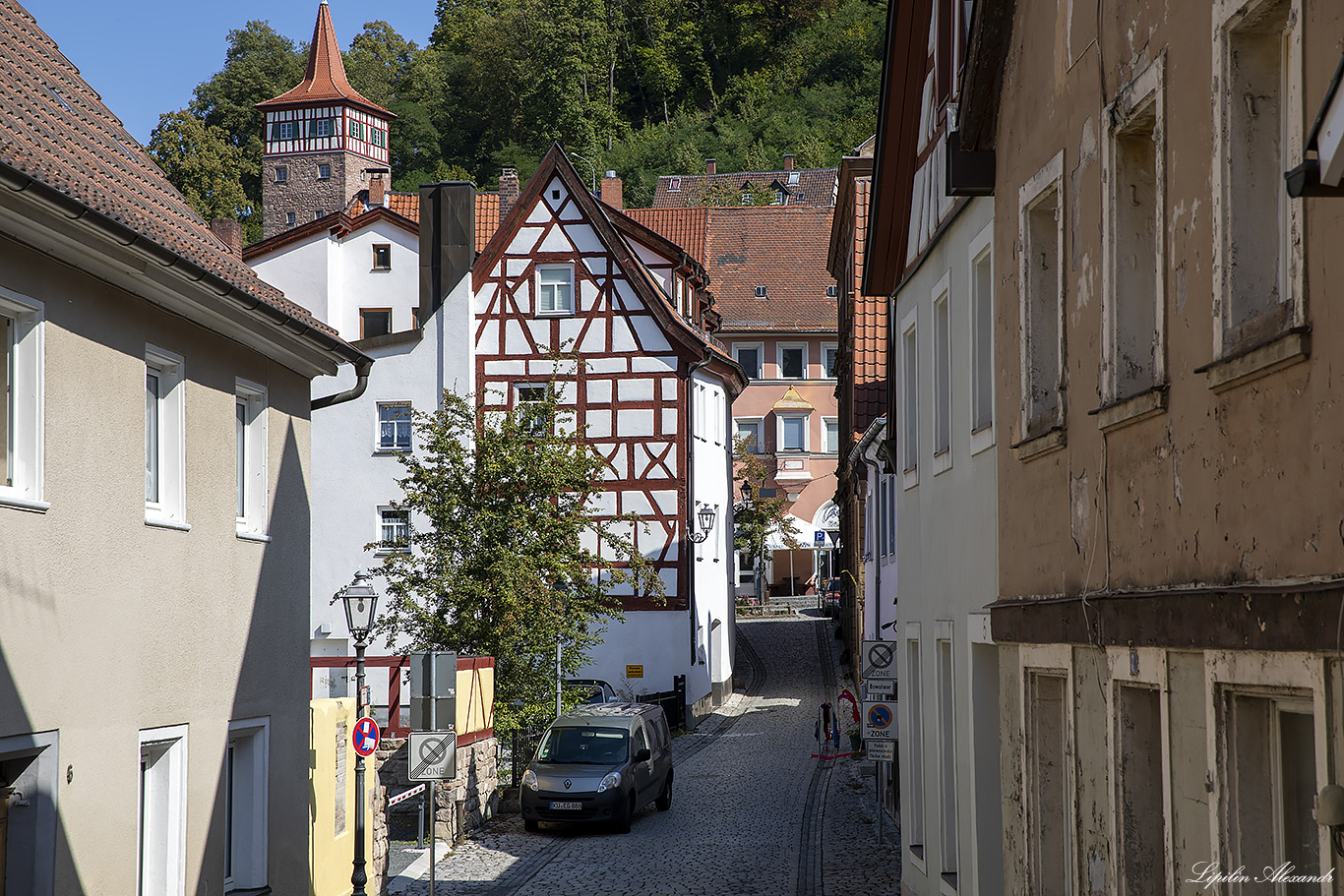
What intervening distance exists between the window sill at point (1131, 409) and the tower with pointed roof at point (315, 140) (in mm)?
87046

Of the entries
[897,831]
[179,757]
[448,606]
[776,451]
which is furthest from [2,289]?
[776,451]

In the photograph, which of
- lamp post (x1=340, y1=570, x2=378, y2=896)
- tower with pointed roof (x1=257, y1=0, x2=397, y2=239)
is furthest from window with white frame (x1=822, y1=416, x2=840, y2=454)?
tower with pointed roof (x1=257, y1=0, x2=397, y2=239)

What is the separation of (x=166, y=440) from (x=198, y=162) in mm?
80237

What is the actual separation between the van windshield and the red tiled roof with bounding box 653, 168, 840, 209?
59283mm

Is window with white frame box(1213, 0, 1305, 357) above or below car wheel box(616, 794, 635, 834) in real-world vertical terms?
above

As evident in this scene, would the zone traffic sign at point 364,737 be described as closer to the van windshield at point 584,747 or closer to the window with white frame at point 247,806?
the window with white frame at point 247,806

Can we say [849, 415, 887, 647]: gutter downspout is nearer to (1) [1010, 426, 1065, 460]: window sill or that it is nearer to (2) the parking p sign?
(2) the parking p sign

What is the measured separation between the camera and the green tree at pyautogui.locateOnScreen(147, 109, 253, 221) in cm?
8525

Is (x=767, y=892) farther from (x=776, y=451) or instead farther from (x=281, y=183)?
(x=281, y=183)

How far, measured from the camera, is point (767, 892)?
16.2 meters

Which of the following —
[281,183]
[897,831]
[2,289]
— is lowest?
[897,831]

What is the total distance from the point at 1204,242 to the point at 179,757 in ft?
26.8

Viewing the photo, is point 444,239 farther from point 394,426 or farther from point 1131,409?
point 1131,409

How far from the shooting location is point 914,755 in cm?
1421
